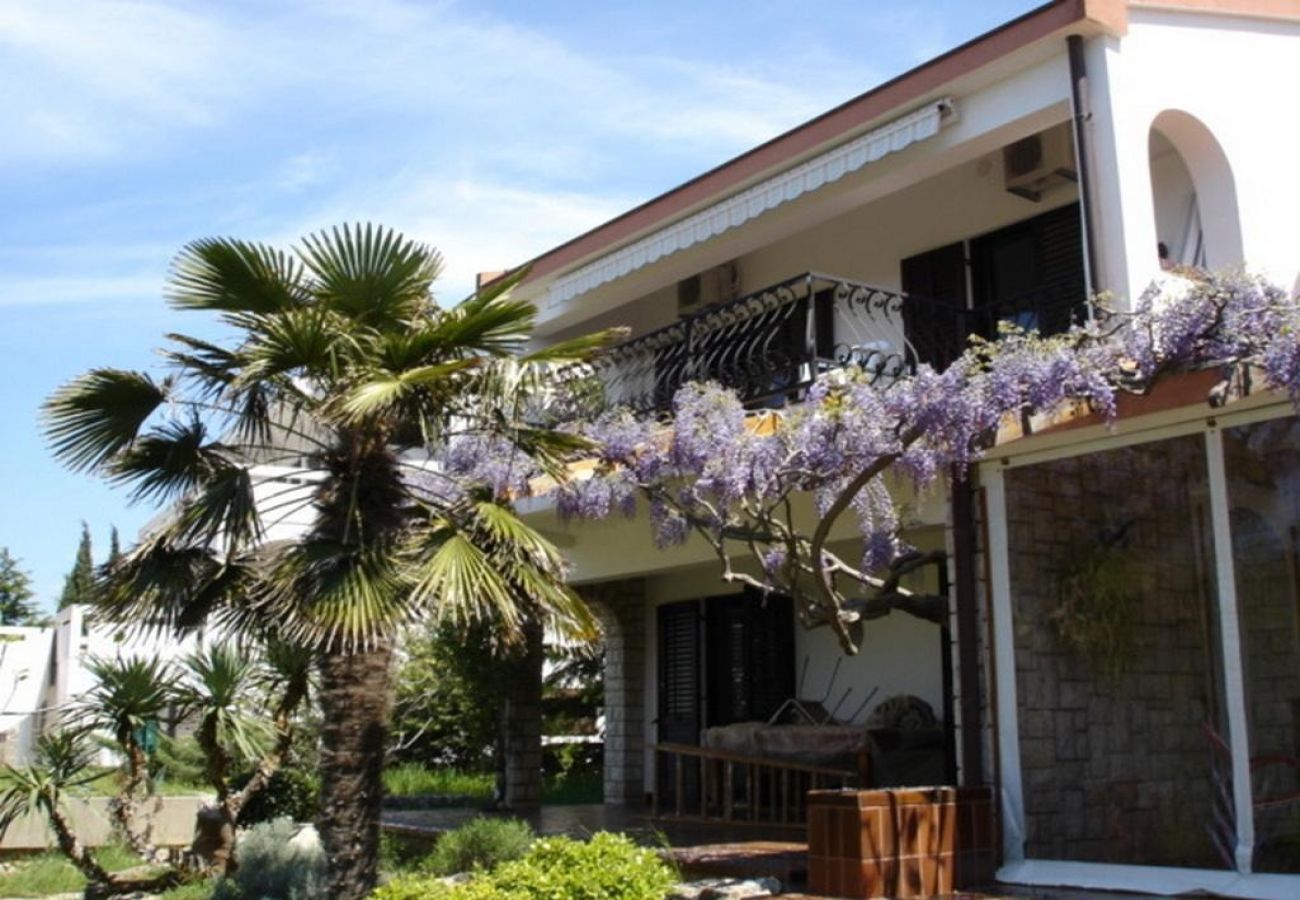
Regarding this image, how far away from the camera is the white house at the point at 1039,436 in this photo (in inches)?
298

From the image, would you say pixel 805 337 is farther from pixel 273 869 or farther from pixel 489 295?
pixel 273 869

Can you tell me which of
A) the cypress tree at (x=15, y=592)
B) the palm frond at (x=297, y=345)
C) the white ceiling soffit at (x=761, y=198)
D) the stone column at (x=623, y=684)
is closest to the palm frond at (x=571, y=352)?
the palm frond at (x=297, y=345)

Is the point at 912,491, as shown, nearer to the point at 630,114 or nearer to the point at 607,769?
the point at 630,114

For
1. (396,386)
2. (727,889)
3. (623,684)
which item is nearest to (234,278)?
(396,386)

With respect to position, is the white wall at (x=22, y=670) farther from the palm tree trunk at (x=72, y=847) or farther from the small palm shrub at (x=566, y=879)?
the small palm shrub at (x=566, y=879)

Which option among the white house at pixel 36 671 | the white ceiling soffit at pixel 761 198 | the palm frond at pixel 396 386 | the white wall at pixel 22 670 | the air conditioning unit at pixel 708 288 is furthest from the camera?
the white wall at pixel 22 670

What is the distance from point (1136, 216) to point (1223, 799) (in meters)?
3.81

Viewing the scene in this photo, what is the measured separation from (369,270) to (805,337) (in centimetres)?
397

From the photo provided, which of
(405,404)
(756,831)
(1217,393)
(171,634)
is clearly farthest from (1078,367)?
(171,634)

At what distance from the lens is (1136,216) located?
29.9ft

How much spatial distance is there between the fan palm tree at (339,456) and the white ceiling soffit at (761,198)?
296cm

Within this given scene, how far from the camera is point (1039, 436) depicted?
832 centimetres

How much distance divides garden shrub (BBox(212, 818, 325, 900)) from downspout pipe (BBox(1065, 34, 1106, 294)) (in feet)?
20.1

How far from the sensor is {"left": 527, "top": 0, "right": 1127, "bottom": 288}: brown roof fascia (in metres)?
9.35
